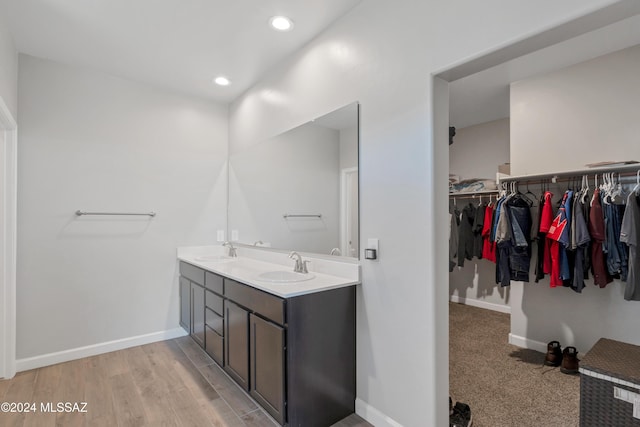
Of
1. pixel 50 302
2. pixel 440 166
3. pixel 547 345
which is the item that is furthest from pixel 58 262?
pixel 547 345

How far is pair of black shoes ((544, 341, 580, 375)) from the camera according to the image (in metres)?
2.55

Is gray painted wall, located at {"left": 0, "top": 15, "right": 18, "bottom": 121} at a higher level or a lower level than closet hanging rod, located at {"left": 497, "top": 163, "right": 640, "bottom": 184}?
higher

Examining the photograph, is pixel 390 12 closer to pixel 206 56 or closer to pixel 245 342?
pixel 206 56

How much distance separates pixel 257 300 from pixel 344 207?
2.82 feet

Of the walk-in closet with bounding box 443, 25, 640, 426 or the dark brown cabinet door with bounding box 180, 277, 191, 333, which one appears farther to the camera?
the dark brown cabinet door with bounding box 180, 277, 191, 333

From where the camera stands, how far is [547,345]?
2.88m

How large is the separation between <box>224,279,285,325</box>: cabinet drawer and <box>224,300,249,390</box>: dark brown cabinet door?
0.06m

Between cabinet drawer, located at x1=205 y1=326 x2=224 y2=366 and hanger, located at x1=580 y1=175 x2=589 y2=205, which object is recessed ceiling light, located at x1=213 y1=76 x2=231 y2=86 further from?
hanger, located at x1=580 y1=175 x2=589 y2=205

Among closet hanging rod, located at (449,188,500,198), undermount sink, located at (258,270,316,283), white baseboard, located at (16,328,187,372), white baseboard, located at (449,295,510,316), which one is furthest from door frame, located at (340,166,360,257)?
white baseboard, located at (449,295,510,316)

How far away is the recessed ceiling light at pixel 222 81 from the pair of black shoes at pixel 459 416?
10.9 ft

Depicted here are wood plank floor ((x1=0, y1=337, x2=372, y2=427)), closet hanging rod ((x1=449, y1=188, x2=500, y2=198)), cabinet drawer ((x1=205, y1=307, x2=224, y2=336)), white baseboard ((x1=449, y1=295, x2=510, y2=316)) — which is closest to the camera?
wood plank floor ((x1=0, y1=337, x2=372, y2=427))

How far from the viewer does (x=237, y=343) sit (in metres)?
2.19

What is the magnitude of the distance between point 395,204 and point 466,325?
2.67m

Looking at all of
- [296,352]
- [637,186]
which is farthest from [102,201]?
[637,186]
